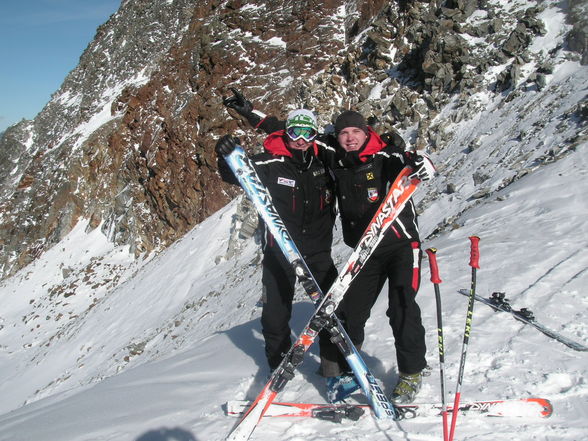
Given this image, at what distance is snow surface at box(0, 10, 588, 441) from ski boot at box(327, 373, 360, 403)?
0.68 ft

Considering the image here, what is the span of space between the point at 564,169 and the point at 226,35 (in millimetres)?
26106

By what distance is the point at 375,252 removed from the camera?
12.5ft

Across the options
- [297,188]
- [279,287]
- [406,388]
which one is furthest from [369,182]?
[406,388]

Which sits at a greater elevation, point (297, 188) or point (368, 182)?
point (297, 188)

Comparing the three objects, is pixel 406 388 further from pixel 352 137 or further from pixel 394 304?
pixel 352 137

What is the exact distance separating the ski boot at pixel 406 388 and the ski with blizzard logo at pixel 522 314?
1364 mm

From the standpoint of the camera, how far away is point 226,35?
29.3m

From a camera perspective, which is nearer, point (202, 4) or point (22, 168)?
point (202, 4)

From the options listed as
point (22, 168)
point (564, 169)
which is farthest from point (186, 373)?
point (22, 168)

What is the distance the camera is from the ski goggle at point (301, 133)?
3.98 m

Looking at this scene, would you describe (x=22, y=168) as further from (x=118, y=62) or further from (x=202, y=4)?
(x=202, y=4)

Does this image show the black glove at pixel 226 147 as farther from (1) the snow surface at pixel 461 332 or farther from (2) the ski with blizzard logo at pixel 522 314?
(2) the ski with blizzard logo at pixel 522 314

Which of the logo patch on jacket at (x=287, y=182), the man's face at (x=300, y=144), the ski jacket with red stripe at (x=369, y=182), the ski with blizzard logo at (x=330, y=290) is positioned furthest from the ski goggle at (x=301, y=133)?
the ski with blizzard logo at (x=330, y=290)

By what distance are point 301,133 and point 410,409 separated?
252 centimetres
